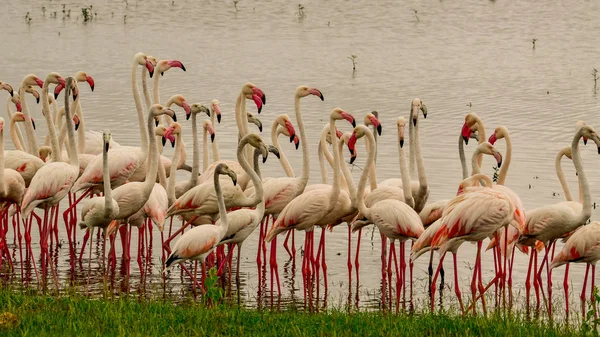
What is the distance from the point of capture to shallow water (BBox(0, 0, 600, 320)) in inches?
582

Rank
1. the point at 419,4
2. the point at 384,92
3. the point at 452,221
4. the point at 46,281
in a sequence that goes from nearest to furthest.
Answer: the point at 452,221
the point at 46,281
the point at 384,92
the point at 419,4

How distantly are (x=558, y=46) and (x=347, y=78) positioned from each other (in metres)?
7.95

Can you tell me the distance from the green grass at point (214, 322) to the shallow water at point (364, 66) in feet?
6.96

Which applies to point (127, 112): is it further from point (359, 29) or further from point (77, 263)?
point (359, 29)

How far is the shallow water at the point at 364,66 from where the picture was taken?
14.8 metres

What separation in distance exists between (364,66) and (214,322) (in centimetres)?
1825

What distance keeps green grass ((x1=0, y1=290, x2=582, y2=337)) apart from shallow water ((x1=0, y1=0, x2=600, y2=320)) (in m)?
2.12

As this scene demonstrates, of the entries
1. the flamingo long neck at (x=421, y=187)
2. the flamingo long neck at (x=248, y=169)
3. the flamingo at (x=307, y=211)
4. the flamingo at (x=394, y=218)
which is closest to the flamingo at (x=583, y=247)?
the flamingo at (x=394, y=218)

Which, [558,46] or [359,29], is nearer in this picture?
[558,46]

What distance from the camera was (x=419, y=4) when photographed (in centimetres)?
3862

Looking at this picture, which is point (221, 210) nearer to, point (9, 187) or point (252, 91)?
point (9, 187)

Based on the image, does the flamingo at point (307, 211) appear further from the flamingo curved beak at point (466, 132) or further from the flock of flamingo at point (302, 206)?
the flamingo curved beak at point (466, 132)

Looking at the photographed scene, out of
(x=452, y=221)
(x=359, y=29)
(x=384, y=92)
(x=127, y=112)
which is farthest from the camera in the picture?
(x=359, y=29)

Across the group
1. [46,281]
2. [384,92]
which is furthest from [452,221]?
[384,92]
